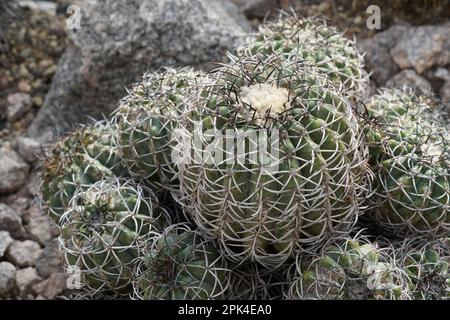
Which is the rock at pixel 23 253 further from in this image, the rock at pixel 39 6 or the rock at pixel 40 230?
the rock at pixel 39 6

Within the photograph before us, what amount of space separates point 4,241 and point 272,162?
183 centimetres

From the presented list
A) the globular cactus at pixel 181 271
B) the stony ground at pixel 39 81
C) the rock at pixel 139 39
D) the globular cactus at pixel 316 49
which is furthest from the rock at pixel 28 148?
the globular cactus at pixel 181 271

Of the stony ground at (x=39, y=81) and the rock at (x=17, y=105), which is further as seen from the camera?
the rock at (x=17, y=105)

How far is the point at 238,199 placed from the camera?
2355 mm

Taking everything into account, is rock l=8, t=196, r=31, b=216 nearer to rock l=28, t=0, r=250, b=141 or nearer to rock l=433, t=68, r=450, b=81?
rock l=28, t=0, r=250, b=141

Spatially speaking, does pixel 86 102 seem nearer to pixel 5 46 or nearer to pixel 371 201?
pixel 5 46

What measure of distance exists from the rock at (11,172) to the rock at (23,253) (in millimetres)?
384

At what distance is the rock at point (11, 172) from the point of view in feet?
12.7

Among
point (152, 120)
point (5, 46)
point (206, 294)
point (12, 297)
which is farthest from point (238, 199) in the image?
point (5, 46)

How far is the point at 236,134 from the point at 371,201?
73 centimetres

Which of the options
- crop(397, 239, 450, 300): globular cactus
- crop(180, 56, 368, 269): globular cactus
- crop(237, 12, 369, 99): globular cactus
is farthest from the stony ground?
crop(180, 56, 368, 269): globular cactus

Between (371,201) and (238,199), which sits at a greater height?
(238,199)

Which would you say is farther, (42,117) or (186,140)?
(42,117)

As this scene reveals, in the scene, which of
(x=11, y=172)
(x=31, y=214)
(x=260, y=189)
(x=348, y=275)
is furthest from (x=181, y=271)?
(x=11, y=172)
